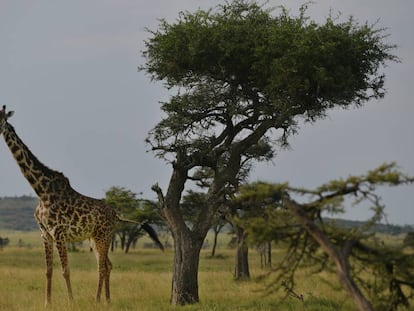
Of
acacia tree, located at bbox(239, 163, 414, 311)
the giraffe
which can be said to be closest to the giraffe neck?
the giraffe

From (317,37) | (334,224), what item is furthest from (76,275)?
(334,224)

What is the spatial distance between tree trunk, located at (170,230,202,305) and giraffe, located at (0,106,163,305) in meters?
1.74

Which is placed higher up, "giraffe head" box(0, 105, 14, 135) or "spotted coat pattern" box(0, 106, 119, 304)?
"giraffe head" box(0, 105, 14, 135)

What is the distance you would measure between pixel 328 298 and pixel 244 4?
26.1 feet

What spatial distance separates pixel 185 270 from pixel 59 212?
3360 millimetres

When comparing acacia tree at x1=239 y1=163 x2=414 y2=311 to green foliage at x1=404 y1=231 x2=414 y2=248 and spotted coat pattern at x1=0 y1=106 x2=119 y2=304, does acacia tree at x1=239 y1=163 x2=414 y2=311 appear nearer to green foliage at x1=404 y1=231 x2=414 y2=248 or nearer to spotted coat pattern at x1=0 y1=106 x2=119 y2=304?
green foliage at x1=404 y1=231 x2=414 y2=248

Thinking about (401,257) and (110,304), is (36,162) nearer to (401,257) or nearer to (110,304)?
(110,304)

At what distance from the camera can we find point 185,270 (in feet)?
55.8

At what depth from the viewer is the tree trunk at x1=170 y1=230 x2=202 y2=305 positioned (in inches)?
663

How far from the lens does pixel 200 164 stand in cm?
1770

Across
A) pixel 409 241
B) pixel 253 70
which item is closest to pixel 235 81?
pixel 253 70

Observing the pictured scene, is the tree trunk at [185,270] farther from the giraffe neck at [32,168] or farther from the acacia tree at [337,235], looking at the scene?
the acacia tree at [337,235]

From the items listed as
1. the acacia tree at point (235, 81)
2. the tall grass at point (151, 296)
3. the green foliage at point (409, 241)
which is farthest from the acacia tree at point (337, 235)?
the acacia tree at point (235, 81)

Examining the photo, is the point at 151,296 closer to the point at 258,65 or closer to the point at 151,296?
the point at 151,296
